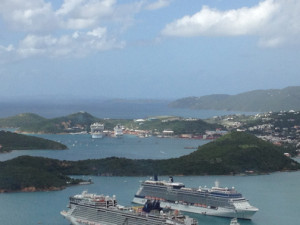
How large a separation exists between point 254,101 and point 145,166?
→ 109598 mm

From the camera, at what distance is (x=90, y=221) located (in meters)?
32.2

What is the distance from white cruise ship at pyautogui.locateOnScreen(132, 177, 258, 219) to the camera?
35.3 m

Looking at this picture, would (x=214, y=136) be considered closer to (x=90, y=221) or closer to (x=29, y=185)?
(x=29, y=185)

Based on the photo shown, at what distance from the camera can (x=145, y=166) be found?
51.2 m

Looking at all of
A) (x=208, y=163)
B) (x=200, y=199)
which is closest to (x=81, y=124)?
(x=208, y=163)

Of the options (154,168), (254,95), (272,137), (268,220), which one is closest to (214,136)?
(272,137)

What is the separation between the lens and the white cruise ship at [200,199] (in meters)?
35.3

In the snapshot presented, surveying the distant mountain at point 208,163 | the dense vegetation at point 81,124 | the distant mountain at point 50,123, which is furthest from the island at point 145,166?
the distant mountain at point 50,123

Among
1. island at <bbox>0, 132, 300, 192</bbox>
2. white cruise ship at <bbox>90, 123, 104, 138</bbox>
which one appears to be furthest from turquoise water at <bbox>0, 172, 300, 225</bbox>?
white cruise ship at <bbox>90, 123, 104, 138</bbox>

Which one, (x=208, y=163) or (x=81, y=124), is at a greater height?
(x=81, y=124)

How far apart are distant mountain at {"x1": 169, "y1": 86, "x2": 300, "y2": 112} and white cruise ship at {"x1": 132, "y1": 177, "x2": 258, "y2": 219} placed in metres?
99.9

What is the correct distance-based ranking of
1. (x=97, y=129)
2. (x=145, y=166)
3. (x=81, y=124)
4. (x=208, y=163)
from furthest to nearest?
(x=81, y=124)
(x=97, y=129)
(x=208, y=163)
(x=145, y=166)

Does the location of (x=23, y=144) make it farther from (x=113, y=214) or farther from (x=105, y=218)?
(x=113, y=214)

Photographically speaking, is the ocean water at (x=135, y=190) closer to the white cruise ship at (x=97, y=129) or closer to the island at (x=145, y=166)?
the island at (x=145, y=166)
